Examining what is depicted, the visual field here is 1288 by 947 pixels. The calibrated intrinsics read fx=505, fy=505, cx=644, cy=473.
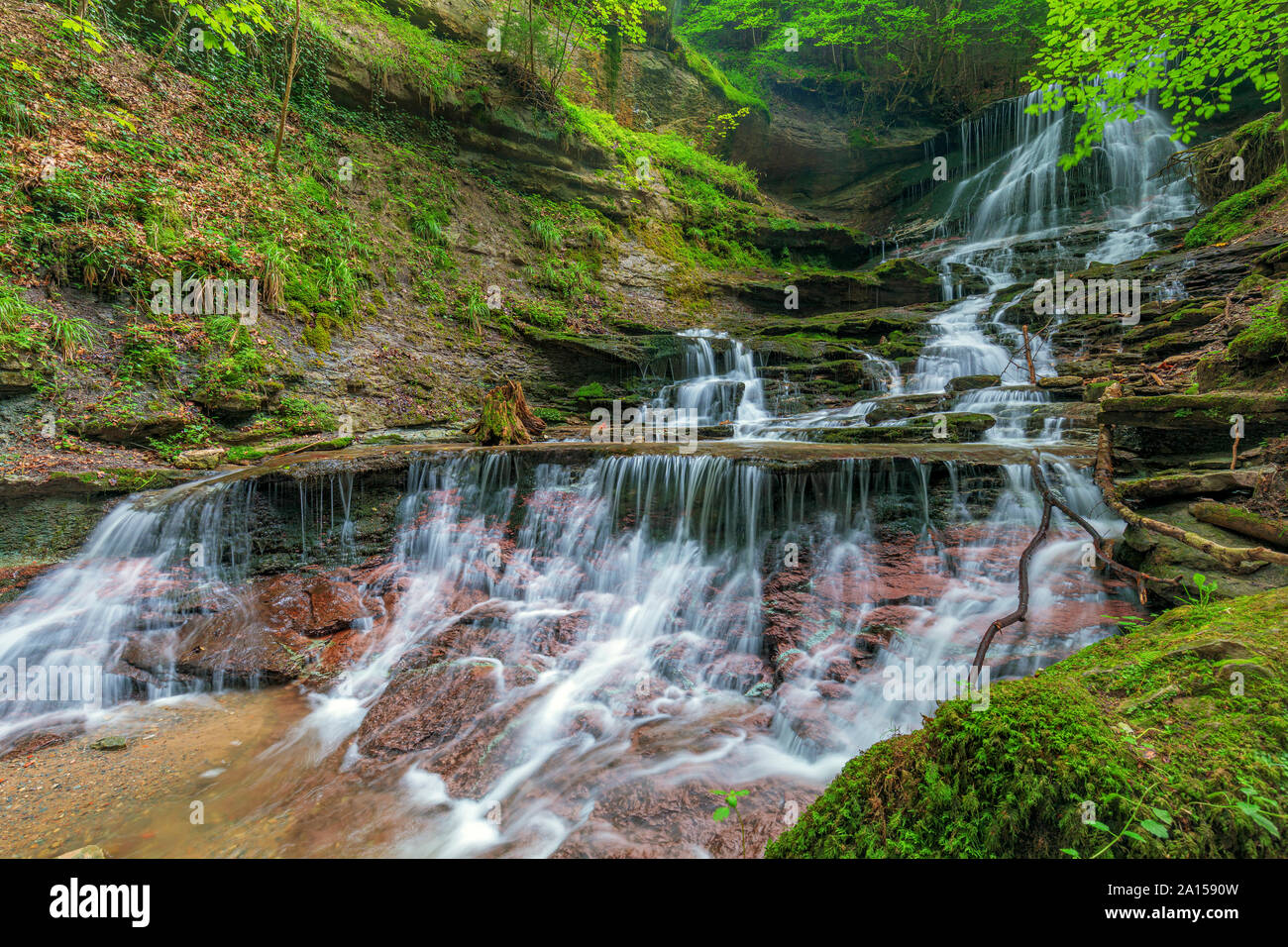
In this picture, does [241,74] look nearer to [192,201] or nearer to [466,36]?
[192,201]

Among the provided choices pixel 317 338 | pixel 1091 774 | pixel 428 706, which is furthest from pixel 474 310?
pixel 1091 774

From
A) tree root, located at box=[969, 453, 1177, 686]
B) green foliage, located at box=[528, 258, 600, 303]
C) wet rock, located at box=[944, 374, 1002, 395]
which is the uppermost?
green foliage, located at box=[528, 258, 600, 303]

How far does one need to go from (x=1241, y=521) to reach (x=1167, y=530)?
473 millimetres

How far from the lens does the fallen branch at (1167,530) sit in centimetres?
303

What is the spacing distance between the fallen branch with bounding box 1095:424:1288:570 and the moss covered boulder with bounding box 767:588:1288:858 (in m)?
1.73

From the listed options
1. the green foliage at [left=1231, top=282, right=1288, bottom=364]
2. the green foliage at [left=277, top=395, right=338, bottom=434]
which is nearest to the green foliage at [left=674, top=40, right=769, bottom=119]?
the green foliage at [left=277, top=395, right=338, bottom=434]

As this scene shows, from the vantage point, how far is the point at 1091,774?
1.35 meters

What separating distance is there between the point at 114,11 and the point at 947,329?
62.3 ft

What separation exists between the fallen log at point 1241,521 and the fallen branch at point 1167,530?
0.47 feet

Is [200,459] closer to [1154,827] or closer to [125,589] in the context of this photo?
[125,589]

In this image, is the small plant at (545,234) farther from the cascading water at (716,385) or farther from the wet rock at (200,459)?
the wet rock at (200,459)

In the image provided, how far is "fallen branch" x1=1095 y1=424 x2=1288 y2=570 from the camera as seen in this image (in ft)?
9.93

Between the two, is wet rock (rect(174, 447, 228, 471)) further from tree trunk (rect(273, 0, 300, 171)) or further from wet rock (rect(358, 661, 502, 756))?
tree trunk (rect(273, 0, 300, 171))
